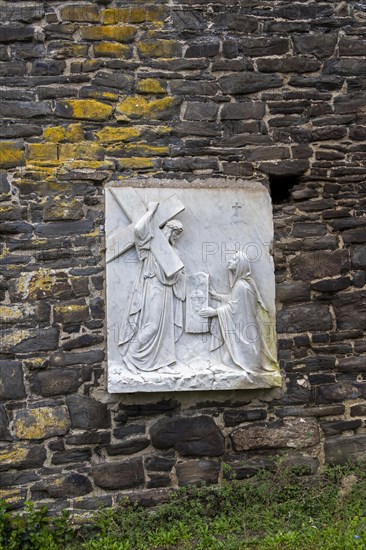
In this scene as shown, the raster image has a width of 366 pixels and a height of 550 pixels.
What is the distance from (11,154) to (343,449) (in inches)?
126

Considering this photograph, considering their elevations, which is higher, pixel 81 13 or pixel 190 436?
pixel 81 13

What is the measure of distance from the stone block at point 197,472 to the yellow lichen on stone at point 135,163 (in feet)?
7.01

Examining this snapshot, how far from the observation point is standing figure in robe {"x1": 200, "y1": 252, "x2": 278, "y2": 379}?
17.8 feet

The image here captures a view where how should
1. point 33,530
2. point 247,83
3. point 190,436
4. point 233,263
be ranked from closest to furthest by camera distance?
point 33,530 → point 190,436 → point 233,263 → point 247,83

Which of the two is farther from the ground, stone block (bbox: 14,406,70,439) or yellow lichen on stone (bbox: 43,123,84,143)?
yellow lichen on stone (bbox: 43,123,84,143)

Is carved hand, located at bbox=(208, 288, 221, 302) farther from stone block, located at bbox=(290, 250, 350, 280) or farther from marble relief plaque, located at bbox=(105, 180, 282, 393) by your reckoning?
stone block, located at bbox=(290, 250, 350, 280)

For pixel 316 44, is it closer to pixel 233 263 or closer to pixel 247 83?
pixel 247 83

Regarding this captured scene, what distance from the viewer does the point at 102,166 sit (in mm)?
5574

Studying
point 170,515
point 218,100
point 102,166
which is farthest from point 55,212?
point 170,515

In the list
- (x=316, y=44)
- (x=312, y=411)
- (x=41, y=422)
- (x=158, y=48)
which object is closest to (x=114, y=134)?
(x=158, y=48)

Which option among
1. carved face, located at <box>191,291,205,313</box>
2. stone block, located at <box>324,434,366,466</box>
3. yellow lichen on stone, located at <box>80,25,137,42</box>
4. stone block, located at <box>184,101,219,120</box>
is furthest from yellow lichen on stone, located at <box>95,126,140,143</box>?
stone block, located at <box>324,434,366,466</box>

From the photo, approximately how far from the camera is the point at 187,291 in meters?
5.46

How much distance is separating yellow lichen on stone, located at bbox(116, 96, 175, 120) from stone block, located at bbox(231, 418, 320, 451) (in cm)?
239

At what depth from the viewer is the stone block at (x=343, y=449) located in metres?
5.61
